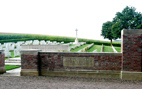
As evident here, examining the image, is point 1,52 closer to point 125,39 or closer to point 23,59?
point 23,59

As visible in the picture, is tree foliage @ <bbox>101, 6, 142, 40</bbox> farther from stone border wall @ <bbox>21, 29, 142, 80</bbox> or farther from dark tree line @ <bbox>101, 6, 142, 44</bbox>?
stone border wall @ <bbox>21, 29, 142, 80</bbox>

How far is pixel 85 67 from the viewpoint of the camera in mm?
9000

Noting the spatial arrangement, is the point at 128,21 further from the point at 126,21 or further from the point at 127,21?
the point at 126,21

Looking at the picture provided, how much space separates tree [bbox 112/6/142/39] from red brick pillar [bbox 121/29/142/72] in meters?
31.0

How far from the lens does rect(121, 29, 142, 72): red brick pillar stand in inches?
328

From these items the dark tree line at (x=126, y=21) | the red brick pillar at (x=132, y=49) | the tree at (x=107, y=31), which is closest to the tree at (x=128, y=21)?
the dark tree line at (x=126, y=21)

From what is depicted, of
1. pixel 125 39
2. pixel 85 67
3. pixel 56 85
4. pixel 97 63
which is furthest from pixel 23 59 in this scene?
pixel 125 39

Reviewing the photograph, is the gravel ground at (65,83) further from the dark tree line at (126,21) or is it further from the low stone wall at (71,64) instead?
the dark tree line at (126,21)

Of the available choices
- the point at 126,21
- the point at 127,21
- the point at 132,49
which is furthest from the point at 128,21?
the point at 132,49

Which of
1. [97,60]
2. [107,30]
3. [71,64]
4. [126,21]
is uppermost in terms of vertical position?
[126,21]

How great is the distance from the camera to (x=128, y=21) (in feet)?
130

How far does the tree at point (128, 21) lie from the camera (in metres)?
38.1

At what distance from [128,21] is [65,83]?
35622 millimetres

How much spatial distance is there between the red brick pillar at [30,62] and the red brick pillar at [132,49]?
483cm
